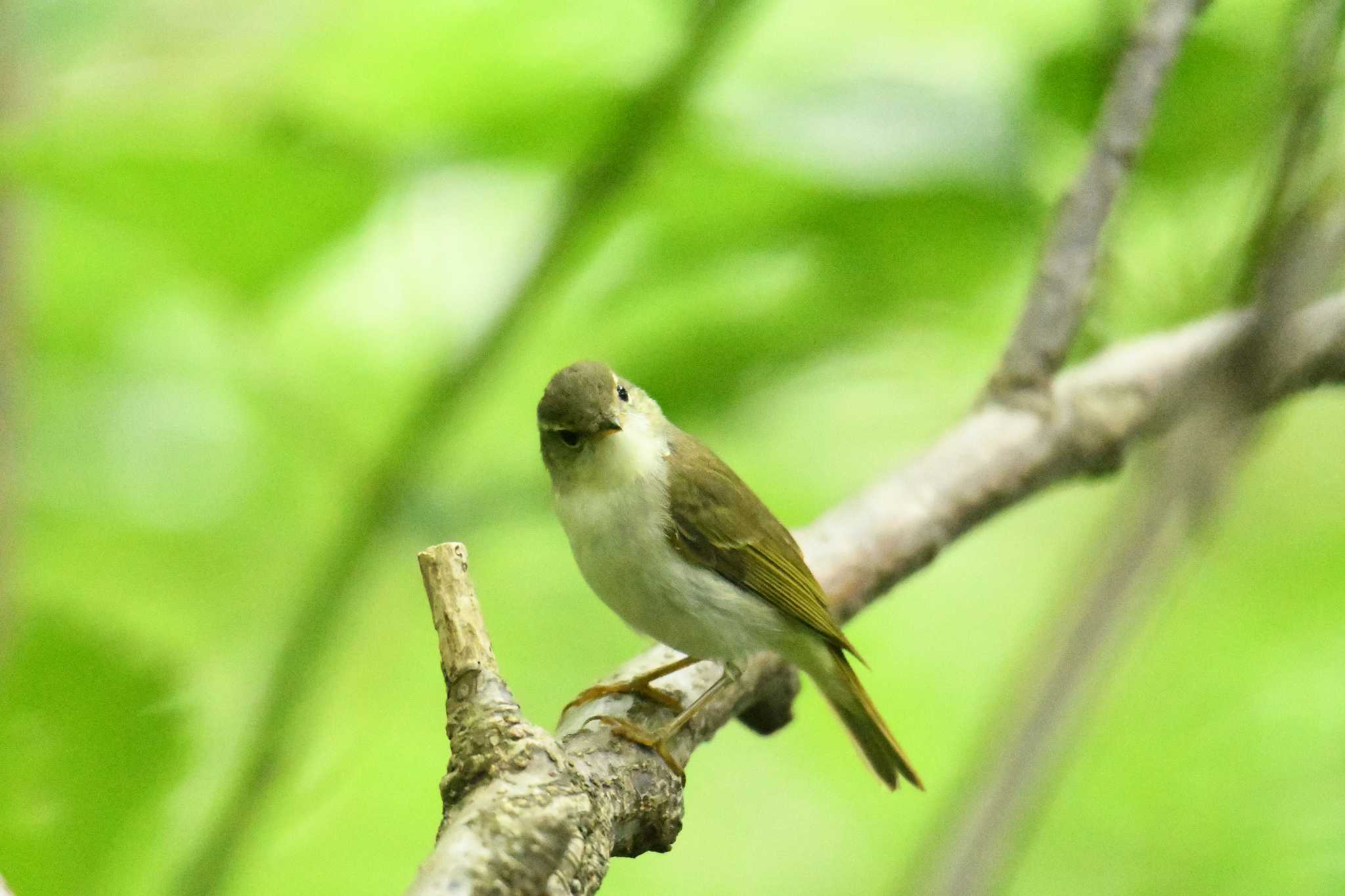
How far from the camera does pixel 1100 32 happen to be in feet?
8.09

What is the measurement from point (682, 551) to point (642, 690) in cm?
54

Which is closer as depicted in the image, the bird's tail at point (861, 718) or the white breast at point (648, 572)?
the white breast at point (648, 572)

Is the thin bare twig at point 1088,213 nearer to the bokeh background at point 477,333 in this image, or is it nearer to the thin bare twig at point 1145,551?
the bokeh background at point 477,333

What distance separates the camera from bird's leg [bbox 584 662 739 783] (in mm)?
2119

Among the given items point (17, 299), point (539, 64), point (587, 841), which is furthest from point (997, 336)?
point (17, 299)

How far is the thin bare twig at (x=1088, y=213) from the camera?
2363mm

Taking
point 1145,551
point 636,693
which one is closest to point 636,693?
point 636,693

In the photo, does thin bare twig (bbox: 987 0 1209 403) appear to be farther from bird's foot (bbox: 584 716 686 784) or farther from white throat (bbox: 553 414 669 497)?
bird's foot (bbox: 584 716 686 784)

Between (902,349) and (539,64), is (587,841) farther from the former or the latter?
(902,349)

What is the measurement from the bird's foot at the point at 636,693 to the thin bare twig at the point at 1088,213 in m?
1.02

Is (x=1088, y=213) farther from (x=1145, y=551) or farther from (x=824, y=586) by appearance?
(x=1145, y=551)

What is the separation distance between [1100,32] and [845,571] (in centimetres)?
116

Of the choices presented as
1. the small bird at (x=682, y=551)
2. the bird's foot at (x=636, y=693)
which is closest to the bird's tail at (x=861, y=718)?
the small bird at (x=682, y=551)

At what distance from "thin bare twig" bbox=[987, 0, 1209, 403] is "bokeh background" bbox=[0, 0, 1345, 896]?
9cm
